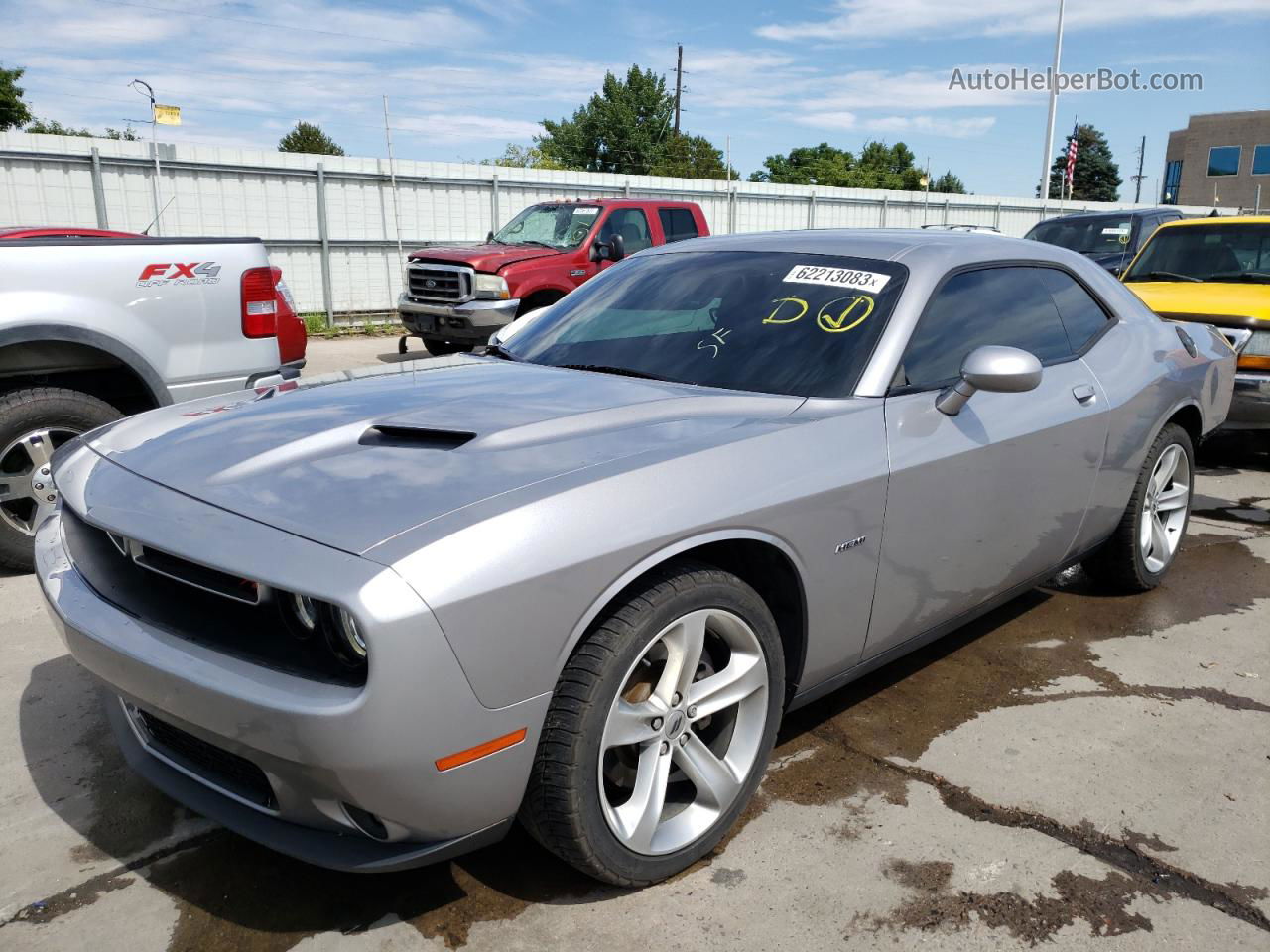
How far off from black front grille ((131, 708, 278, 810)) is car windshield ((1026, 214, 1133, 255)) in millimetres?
12016

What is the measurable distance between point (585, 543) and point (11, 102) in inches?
1818

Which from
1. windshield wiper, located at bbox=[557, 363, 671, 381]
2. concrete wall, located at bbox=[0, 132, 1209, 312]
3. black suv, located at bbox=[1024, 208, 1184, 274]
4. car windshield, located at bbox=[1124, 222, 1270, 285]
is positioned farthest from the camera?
concrete wall, located at bbox=[0, 132, 1209, 312]

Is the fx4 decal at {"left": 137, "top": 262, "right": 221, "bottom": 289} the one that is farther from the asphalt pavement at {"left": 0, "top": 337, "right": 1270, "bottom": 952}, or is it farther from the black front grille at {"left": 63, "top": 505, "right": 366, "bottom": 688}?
the black front grille at {"left": 63, "top": 505, "right": 366, "bottom": 688}

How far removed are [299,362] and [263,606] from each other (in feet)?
11.3

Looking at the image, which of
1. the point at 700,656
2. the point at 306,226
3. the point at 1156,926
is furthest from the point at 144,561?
the point at 306,226

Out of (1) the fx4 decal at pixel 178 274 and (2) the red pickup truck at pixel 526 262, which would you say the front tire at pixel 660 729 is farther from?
(2) the red pickup truck at pixel 526 262

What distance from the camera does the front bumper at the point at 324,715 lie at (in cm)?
184

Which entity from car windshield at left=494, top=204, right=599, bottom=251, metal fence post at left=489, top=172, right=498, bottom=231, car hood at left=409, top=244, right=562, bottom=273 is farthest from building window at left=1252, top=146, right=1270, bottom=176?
car hood at left=409, top=244, right=562, bottom=273

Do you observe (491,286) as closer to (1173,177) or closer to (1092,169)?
(1173,177)

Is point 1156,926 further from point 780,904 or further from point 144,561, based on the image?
point 144,561

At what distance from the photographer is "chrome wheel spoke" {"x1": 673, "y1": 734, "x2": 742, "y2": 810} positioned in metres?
2.46

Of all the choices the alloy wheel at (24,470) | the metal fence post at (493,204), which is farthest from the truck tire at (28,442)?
the metal fence post at (493,204)

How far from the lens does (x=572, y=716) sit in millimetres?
2094

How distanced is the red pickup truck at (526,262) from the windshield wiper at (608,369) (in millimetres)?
7109
